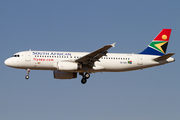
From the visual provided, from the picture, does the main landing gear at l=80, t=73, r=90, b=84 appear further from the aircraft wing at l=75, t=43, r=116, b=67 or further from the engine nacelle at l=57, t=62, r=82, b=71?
the engine nacelle at l=57, t=62, r=82, b=71

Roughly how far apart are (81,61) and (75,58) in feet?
4.12

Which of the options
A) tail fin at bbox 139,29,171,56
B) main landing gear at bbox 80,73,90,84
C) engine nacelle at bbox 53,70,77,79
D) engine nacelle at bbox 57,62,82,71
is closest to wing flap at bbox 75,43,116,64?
engine nacelle at bbox 57,62,82,71

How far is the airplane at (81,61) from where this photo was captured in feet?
130

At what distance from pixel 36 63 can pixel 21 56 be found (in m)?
2.27

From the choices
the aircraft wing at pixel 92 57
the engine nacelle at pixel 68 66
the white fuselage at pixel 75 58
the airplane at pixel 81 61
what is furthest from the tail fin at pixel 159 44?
the engine nacelle at pixel 68 66

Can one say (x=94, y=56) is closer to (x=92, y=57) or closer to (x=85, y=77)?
(x=92, y=57)

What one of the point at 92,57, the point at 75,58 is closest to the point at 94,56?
the point at 92,57

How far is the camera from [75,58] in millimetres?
41062

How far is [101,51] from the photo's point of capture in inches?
1494

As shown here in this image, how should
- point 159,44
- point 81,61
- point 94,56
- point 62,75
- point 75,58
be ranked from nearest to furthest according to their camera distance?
point 94,56, point 81,61, point 75,58, point 62,75, point 159,44

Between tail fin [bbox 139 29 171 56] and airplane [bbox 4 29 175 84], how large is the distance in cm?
54

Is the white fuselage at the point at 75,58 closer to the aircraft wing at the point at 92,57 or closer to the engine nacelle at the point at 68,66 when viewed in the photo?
the aircraft wing at the point at 92,57

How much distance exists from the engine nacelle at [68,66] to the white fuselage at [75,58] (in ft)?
3.31

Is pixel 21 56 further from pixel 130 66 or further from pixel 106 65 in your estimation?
pixel 130 66
